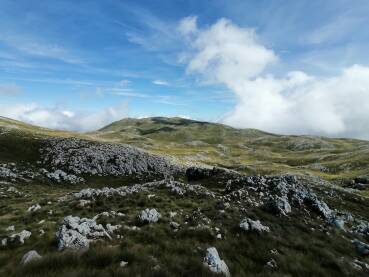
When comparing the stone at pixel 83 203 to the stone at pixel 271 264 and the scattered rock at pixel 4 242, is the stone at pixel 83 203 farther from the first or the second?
the stone at pixel 271 264

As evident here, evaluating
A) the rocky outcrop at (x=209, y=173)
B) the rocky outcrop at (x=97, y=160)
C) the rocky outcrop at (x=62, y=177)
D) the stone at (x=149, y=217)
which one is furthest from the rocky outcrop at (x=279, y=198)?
the rocky outcrop at (x=97, y=160)

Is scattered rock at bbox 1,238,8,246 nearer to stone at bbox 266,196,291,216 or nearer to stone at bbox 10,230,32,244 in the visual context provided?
stone at bbox 10,230,32,244

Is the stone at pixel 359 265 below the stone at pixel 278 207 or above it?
below

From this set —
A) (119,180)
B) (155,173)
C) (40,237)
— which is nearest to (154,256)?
(40,237)

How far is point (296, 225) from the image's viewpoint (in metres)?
24.2

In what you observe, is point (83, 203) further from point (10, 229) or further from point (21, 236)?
point (21, 236)

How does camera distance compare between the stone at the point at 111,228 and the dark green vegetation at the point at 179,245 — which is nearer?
the dark green vegetation at the point at 179,245

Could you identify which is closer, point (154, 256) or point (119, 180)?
point (154, 256)

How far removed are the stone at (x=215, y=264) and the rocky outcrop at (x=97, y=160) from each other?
53.9 m

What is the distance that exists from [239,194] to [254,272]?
52.0 ft

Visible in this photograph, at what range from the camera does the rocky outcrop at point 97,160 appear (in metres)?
67.0

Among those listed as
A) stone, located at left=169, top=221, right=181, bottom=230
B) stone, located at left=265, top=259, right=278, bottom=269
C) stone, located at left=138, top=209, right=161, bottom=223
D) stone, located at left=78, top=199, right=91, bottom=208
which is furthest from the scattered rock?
stone, located at left=265, top=259, right=278, bottom=269

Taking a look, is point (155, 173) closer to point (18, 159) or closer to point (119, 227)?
point (18, 159)

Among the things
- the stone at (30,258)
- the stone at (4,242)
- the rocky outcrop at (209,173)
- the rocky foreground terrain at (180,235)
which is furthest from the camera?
the rocky outcrop at (209,173)
